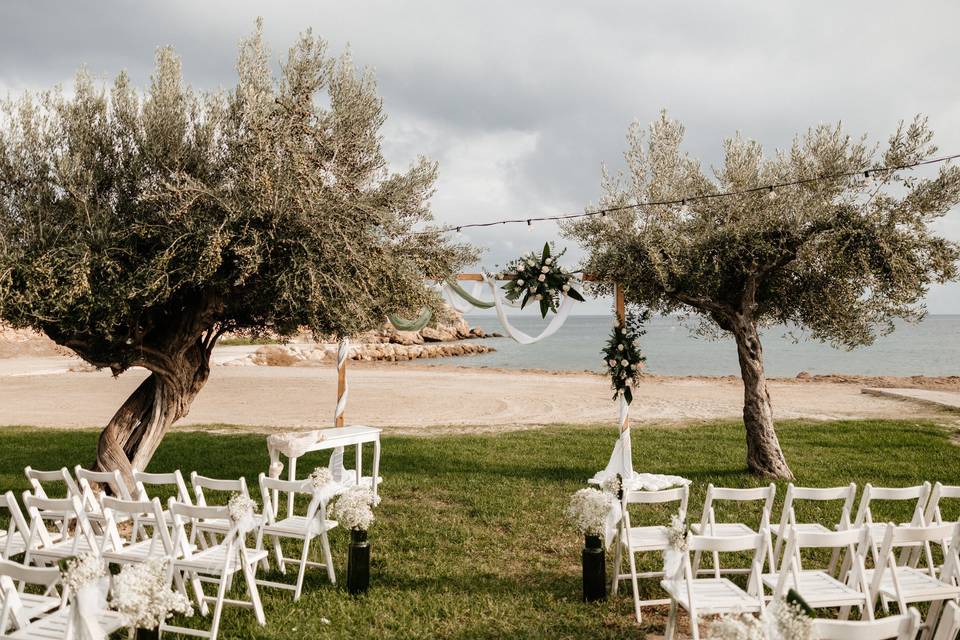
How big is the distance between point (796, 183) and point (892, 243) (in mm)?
1439

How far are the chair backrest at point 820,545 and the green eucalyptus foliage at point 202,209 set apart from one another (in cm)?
454

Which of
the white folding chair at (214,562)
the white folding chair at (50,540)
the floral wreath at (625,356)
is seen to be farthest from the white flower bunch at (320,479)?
the floral wreath at (625,356)

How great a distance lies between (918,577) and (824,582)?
2.39ft

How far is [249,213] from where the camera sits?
6535mm

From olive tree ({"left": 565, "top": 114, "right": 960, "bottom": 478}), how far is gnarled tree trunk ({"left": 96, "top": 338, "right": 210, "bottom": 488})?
232 inches

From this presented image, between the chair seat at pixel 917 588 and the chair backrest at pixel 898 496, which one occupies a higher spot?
the chair backrest at pixel 898 496

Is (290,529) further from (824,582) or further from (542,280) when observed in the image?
(542,280)

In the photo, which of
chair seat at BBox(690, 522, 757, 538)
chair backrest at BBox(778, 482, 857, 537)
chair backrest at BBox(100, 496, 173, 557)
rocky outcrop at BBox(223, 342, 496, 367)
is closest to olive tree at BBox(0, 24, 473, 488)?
chair backrest at BBox(100, 496, 173, 557)

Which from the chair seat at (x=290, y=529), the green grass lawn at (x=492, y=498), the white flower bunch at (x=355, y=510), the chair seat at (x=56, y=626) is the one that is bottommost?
the green grass lawn at (x=492, y=498)

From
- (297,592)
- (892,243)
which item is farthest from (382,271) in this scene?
(892,243)

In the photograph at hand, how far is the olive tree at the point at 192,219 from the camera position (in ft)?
21.0

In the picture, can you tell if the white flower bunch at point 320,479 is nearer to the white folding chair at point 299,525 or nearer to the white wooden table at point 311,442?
the white folding chair at point 299,525

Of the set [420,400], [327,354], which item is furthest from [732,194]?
[327,354]

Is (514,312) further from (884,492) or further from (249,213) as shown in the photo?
(884,492)
